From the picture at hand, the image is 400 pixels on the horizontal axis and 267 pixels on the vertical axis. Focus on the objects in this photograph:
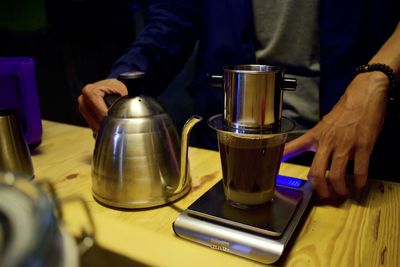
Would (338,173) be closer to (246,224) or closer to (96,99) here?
(246,224)

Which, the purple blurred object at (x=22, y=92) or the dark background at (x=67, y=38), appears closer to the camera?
the purple blurred object at (x=22, y=92)

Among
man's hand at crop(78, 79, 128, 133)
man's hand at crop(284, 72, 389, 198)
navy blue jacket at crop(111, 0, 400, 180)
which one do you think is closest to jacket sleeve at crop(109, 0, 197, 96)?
navy blue jacket at crop(111, 0, 400, 180)

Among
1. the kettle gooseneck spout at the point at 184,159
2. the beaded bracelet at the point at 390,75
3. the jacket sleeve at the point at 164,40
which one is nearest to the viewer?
the kettle gooseneck spout at the point at 184,159

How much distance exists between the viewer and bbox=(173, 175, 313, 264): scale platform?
44 cm

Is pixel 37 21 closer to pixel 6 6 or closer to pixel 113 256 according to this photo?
pixel 6 6

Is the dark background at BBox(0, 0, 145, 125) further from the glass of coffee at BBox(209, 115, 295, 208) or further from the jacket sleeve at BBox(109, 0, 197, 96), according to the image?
the glass of coffee at BBox(209, 115, 295, 208)

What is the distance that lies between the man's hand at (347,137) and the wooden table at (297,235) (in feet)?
0.17

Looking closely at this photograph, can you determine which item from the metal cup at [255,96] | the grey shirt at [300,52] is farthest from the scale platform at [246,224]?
the grey shirt at [300,52]

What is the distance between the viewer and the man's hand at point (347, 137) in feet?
1.91

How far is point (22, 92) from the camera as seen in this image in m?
0.84

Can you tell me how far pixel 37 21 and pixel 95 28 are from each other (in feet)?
1.29

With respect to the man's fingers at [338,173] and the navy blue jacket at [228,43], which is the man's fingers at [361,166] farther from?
the navy blue jacket at [228,43]

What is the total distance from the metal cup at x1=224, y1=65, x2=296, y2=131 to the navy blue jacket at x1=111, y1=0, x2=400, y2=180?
57 centimetres

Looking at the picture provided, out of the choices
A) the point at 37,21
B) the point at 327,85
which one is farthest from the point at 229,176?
the point at 37,21
